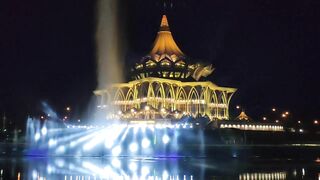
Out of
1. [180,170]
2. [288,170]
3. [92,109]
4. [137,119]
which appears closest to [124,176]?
[180,170]

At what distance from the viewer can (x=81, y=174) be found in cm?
1784

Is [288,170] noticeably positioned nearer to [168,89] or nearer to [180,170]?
[180,170]

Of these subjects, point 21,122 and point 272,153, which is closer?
point 272,153

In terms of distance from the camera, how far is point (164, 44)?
230 feet

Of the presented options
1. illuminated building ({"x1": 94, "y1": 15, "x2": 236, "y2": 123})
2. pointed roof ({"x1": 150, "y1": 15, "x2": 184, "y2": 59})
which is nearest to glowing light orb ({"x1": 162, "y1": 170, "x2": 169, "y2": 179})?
illuminated building ({"x1": 94, "y1": 15, "x2": 236, "y2": 123})

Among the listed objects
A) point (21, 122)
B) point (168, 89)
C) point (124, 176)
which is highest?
point (168, 89)

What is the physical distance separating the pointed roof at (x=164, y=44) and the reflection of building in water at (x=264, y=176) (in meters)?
50.3

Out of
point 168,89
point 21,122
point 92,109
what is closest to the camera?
point 21,122

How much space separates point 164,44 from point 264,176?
176ft

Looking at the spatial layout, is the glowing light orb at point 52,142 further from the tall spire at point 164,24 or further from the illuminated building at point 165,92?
the tall spire at point 164,24

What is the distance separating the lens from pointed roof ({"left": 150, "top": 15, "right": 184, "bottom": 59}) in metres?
68.7

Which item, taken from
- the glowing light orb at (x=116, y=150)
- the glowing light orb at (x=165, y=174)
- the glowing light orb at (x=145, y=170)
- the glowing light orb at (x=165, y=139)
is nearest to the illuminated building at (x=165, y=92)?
the glowing light orb at (x=165, y=139)

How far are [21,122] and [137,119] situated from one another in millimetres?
15044

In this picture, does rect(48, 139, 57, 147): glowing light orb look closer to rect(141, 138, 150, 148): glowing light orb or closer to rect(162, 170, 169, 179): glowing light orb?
rect(141, 138, 150, 148): glowing light orb
